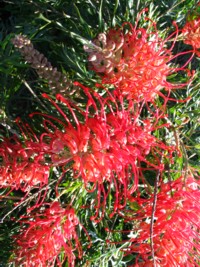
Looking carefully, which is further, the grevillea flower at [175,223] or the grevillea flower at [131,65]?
the grevillea flower at [175,223]

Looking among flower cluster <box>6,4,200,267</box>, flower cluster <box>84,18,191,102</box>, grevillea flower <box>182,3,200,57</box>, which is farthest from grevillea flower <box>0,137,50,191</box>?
grevillea flower <box>182,3,200,57</box>

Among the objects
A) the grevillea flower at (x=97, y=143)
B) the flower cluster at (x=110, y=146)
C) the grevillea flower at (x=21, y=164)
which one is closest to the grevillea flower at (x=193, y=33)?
the flower cluster at (x=110, y=146)

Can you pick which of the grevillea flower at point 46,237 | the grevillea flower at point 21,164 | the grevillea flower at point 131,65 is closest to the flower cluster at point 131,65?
the grevillea flower at point 131,65

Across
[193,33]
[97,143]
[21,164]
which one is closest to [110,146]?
[97,143]

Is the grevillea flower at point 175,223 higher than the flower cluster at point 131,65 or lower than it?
lower

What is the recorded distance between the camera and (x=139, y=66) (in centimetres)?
59

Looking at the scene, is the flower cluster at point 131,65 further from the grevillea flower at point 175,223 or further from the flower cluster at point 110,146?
the grevillea flower at point 175,223

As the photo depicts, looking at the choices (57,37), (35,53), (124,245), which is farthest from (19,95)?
(124,245)

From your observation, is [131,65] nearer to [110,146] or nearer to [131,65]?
[131,65]

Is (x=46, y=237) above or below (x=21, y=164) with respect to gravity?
below

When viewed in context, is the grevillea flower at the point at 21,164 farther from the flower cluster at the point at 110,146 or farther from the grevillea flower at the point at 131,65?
the grevillea flower at the point at 131,65

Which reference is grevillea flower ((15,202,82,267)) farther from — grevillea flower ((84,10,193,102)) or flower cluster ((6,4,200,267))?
grevillea flower ((84,10,193,102))

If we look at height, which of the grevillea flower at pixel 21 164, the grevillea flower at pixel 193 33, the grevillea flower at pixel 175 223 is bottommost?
the grevillea flower at pixel 175 223

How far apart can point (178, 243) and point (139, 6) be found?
1.46ft
